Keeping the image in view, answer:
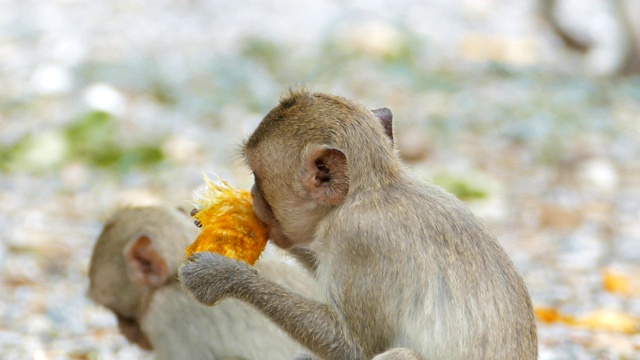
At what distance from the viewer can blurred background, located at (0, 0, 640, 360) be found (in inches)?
241

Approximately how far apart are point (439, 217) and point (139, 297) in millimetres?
1729

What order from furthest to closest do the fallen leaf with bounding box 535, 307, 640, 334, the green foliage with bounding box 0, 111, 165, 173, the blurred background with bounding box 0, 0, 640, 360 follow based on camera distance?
the green foliage with bounding box 0, 111, 165, 173, the blurred background with bounding box 0, 0, 640, 360, the fallen leaf with bounding box 535, 307, 640, 334

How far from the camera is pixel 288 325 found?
11.6 feet

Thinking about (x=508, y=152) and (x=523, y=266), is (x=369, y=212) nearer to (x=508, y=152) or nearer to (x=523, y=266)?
(x=523, y=266)

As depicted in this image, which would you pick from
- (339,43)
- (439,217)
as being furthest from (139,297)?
(339,43)

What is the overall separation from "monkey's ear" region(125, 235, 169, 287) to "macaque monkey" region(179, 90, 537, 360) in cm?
92

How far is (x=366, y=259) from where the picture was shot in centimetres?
354

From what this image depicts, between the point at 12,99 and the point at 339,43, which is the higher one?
the point at 339,43

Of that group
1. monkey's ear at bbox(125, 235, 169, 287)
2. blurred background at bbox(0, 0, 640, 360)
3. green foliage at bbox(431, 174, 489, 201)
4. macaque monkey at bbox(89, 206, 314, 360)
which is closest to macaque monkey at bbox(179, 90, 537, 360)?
blurred background at bbox(0, 0, 640, 360)

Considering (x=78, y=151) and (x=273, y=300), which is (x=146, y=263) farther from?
(x=78, y=151)

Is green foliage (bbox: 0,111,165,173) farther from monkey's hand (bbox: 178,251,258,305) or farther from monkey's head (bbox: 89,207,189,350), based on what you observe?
monkey's hand (bbox: 178,251,258,305)

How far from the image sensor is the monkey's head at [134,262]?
4.67 metres

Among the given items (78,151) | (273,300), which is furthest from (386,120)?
(78,151)

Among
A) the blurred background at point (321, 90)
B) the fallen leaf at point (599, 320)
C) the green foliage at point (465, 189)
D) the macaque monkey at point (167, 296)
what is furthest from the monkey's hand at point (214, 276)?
the green foliage at point (465, 189)
